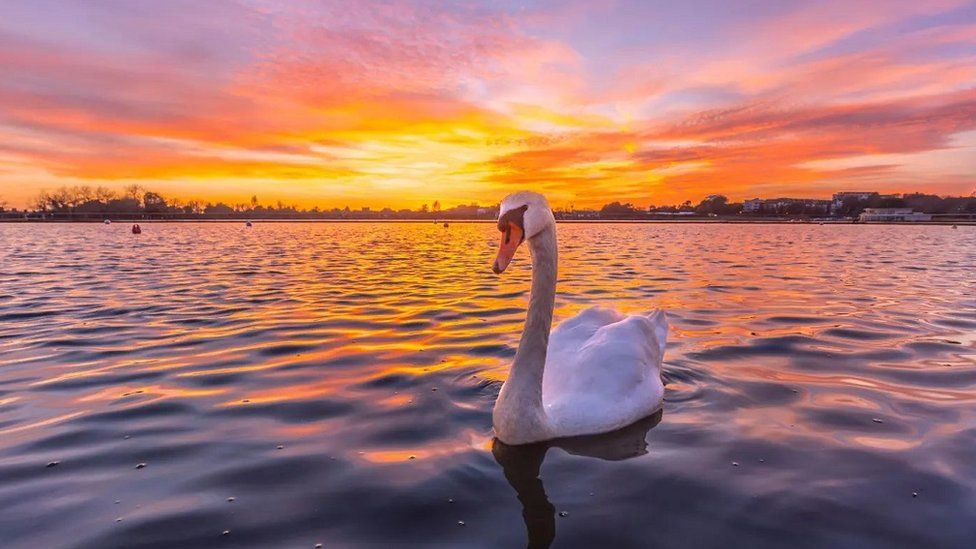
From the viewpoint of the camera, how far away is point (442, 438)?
5047 millimetres

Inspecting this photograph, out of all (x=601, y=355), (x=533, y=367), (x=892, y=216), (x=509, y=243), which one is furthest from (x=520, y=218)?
(x=892, y=216)

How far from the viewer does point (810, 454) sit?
469 cm

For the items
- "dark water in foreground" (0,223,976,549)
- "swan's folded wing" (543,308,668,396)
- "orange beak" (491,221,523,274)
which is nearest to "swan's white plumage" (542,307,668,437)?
"swan's folded wing" (543,308,668,396)

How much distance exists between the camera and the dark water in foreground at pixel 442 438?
12.0 feet

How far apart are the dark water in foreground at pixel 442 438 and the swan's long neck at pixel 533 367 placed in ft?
0.88

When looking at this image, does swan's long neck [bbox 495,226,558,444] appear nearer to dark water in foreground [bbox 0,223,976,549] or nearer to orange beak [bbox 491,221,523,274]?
dark water in foreground [bbox 0,223,976,549]

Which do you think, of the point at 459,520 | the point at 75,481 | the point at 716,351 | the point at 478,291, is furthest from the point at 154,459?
the point at 478,291

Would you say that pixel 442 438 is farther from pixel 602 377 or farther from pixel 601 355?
pixel 601 355

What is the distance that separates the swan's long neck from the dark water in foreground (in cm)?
27

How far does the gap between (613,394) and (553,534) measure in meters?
2.00

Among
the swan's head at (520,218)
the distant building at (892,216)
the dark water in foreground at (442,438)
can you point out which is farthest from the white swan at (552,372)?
the distant building at (892,216)

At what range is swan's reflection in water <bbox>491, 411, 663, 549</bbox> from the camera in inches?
146

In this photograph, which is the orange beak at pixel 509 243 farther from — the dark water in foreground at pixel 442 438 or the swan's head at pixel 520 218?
the dark water in foreground at pixel 442 438

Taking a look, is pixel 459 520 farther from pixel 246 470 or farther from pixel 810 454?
pixel 810 454
